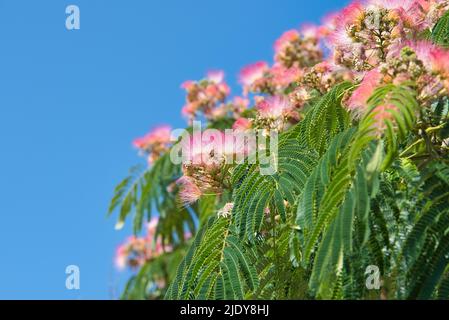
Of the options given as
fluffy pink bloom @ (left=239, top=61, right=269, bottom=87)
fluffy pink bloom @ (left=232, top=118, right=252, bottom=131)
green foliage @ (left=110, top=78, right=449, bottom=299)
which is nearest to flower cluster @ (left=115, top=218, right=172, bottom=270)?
fluffy pink bloom @ (left=239, top=61, right=269, bottom=87)

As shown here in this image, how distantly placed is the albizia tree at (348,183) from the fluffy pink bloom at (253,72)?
6.21 ft

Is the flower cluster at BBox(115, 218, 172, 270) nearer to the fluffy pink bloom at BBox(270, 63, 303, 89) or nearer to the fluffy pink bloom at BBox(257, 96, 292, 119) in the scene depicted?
→ the fluffy pink bloom at BBox(270, 63, 303, 89)

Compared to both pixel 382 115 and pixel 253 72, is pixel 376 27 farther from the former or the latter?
pixel 253 72

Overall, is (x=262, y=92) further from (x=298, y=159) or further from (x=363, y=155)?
(x=363, y=155)

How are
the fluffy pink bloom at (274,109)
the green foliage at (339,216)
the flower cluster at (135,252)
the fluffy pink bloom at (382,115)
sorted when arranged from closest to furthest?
the green foliage at (339,216) < the fluffy pink bloom at (382,115) < the fluffy pink bloom at (274,109) < the flower cluster at (135,252)

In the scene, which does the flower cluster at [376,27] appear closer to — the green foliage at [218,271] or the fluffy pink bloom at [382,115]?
the fluffy pink bloom at [382,115]

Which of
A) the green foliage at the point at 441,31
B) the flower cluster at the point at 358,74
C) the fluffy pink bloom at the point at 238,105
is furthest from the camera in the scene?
the fluffy pink bloom at the point at 238,105

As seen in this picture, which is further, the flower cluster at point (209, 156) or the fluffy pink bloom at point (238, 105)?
the fluffy pink bloom at point (238, 105)

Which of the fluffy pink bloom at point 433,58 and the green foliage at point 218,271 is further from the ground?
the fluffy pink bloom at point 433,58

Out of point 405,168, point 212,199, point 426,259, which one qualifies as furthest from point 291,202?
point 212,199

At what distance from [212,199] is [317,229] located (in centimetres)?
308

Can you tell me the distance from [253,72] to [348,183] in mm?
3944

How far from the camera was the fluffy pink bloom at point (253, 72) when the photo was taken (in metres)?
6.42

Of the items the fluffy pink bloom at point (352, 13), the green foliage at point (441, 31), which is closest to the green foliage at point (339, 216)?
the fluffy pink bloom at point (352, 13)
